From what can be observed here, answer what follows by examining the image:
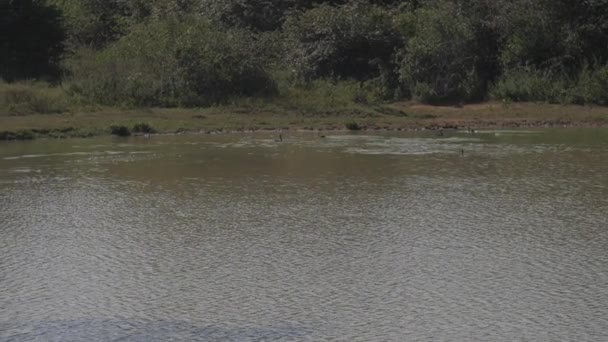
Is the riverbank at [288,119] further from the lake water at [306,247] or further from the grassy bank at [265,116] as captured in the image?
the lake water at [306,247]

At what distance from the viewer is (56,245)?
1385 cm

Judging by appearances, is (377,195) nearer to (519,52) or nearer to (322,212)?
(322,212)

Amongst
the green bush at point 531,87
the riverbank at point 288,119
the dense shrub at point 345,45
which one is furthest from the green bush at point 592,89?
the dense shrub at point 345,45

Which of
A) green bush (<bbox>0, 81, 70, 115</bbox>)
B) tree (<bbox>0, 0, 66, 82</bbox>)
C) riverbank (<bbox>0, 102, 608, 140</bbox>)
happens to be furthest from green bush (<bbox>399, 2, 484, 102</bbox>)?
tree (<bbox>0, 0, 66, 82</bbox>)

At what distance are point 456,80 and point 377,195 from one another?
1867 centimetres

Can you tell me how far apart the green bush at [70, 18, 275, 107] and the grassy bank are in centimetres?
93

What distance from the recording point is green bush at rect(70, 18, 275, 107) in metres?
32.9

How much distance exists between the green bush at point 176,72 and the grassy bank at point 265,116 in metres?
0.93

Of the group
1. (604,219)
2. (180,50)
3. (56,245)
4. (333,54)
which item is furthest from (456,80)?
(56,245)

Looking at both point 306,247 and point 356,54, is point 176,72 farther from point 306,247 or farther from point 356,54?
point 306,247

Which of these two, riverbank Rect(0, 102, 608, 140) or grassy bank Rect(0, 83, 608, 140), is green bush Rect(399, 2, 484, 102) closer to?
grassy bank Rect(0, 83, 608, 140)

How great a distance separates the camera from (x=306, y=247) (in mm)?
13320

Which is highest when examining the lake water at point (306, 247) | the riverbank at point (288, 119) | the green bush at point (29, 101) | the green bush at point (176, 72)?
the green bush at point (176, 72)

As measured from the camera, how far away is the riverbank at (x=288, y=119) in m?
28.5
